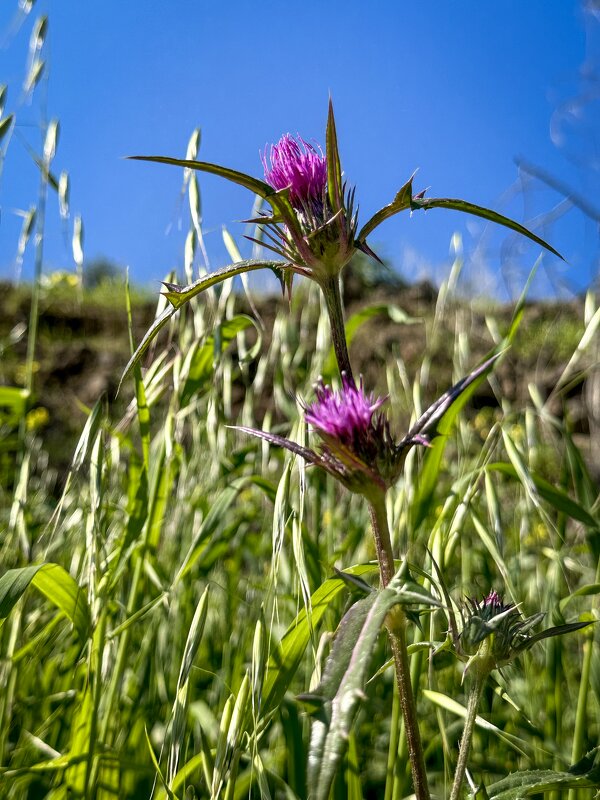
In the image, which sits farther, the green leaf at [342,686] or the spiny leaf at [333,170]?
the spiny leaf at [333,170]

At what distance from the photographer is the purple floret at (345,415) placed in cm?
42

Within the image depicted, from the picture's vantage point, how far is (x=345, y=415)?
1.37ft

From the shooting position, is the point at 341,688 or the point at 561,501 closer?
the point at 341,688

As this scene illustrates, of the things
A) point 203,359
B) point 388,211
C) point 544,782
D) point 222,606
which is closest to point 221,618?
point 222,606

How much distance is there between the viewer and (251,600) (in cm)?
144

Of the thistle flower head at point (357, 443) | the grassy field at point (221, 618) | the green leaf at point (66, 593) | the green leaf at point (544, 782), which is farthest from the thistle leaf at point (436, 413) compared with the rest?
the green leaf at point (66, 593)

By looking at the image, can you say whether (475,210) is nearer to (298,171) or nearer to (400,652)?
(298,171)

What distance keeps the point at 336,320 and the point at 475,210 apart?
0.33ft

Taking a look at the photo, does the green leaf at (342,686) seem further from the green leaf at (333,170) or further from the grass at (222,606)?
the green leaf at (333,170)

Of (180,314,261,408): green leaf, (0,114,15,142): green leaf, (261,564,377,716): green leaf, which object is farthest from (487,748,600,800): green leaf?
(0,114,15,142): green leaf

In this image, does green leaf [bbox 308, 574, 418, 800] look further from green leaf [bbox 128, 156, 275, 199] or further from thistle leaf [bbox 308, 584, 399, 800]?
green leaf [bbox 128, 156, 275, 199]

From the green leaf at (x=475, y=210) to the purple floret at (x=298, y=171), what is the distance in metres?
0.06

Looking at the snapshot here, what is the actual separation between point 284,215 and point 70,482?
38 centimetres

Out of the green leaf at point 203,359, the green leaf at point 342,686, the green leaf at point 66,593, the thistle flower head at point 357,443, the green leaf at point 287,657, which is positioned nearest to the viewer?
the green leaf at point 342,686
